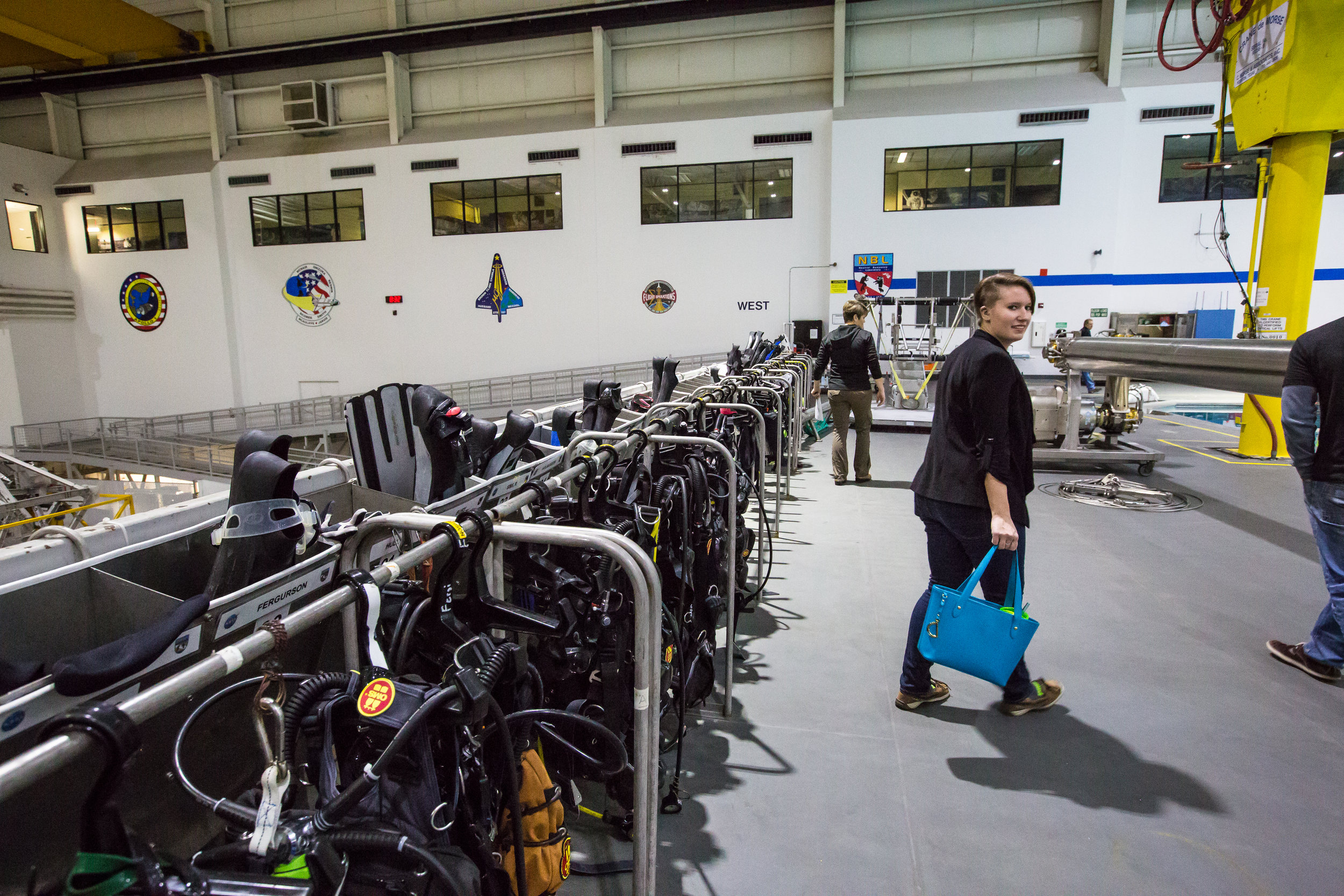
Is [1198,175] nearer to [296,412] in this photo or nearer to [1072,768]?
[1072,768]

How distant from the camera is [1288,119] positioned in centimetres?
592

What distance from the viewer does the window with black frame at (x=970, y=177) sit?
1148cm

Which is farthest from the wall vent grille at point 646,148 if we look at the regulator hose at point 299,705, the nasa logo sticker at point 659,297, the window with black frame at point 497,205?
the regulator hose at point 299,705

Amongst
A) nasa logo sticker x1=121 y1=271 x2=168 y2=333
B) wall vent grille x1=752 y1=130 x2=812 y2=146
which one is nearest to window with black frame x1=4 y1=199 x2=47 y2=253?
nasa logo sticker x1=121 y1=271 x2=168 y2=333

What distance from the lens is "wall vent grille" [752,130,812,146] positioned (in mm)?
12094

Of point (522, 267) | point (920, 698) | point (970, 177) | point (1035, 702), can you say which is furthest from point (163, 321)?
point (1035, 702)

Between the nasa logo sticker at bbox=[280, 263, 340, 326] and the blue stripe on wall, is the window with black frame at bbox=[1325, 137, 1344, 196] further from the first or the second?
the nasa logo sticker at bbox=[280, 263, 340, 326]

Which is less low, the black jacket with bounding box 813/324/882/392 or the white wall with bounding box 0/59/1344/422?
the white wall with bounding box 0/59/1344/422

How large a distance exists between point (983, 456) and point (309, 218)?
15.9m

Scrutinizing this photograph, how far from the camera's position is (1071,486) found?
19.9 feet

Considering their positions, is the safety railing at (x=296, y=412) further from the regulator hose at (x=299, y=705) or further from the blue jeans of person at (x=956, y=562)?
the regulator hose at (x=299, y=705)

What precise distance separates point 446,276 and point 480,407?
9.25 feet

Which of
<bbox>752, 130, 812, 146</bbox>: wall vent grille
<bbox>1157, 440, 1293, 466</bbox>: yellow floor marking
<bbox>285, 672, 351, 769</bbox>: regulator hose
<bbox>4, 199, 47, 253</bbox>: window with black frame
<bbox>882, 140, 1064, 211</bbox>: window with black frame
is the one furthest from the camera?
<bbox>4, 199, 47, 253</bbox>: window with black frame

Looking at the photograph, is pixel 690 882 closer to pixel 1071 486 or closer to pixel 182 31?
pixel 1071 486
